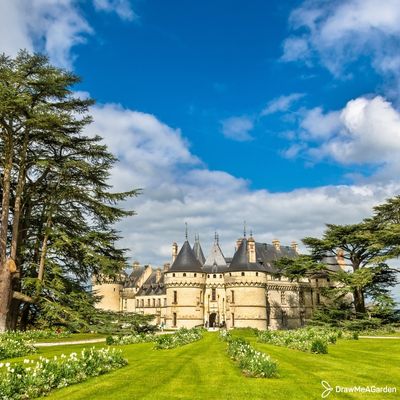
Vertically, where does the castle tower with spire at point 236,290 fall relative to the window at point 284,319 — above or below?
above

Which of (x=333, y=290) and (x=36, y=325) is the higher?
(x=333, y=290)

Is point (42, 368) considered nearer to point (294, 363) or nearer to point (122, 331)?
point (294, 363)

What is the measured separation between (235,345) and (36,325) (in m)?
10.7

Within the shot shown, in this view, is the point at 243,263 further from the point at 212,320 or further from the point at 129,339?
the point at 129,339

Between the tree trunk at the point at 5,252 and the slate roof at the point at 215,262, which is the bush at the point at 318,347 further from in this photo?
the slate roof at the point at 215,262

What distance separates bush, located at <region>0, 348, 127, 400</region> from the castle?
106ft

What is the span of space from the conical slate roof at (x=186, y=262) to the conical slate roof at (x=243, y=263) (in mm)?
4054

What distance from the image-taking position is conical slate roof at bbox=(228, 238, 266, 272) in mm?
45719

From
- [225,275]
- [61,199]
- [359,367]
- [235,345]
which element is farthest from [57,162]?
[225,275]

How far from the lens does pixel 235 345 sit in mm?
14094

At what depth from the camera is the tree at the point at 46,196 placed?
18281mm

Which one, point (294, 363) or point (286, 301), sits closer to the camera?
point (294, 363)

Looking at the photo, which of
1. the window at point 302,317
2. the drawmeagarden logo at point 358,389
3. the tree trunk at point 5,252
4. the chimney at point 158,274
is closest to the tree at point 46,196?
the tree trunk at point 5,252

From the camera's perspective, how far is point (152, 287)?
63.9 meters
